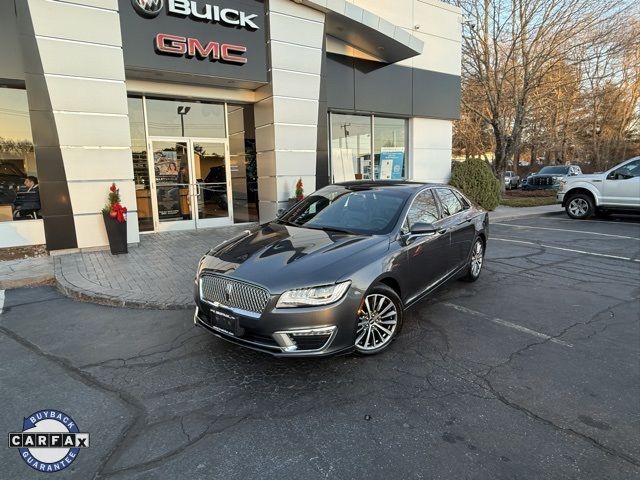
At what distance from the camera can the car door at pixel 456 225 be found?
539 cm

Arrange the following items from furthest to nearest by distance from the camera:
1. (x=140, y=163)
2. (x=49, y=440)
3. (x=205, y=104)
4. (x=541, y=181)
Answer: (x=541, y=181), (x=205, y=104), (x=140, y=163), (x=49, y=440)

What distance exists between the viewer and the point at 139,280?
6.30m

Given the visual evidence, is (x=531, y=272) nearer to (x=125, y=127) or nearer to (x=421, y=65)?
(x=125, y=127)

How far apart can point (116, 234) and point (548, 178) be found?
2485 centimetres

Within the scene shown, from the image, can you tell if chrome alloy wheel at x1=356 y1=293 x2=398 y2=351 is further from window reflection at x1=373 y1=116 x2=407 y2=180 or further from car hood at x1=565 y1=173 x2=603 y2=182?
car hood at x1=565 y1=173 x2=603 y2=182

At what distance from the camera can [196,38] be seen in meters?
9.01

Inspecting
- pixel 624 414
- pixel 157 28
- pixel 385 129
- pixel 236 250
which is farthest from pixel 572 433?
pixel 385 129

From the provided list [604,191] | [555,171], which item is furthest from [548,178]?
[604,191]

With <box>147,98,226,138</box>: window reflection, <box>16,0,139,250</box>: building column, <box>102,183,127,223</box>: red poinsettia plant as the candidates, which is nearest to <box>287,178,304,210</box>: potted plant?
<box>147,98,226,138</box>: window reflection

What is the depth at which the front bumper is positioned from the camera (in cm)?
331

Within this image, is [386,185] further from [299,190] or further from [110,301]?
[299,190]

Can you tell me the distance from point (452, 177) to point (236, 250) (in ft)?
42.1

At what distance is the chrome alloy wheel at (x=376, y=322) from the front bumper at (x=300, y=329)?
228 millimetres

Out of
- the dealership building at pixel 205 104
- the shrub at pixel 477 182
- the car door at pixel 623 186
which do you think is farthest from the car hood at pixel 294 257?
the car door at pixel 623 186
